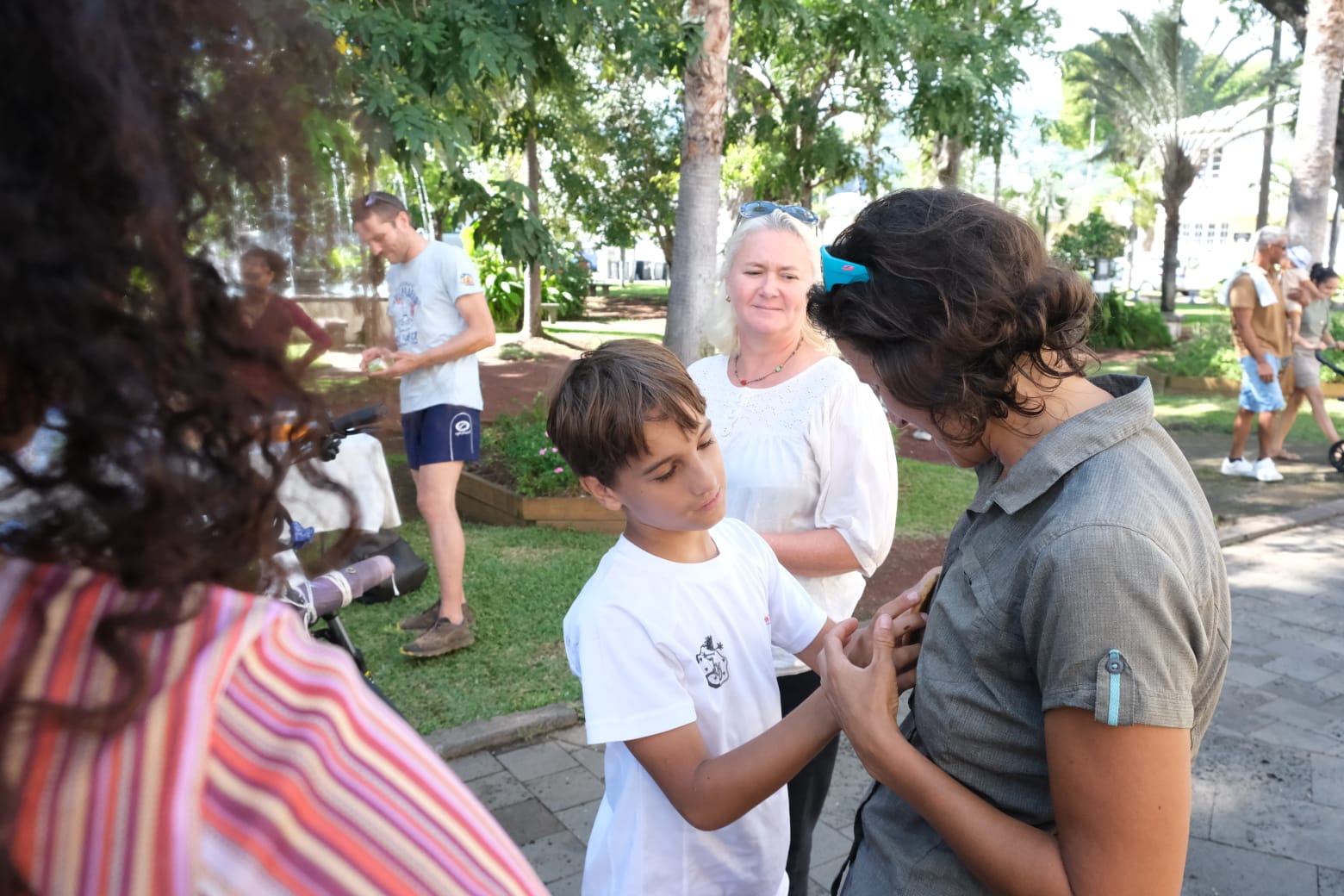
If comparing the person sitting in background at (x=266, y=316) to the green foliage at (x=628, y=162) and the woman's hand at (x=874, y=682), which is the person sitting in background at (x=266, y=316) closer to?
the woman's hand at (x=874, y=682)

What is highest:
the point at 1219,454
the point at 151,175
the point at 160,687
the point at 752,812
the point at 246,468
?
the point at 151,175

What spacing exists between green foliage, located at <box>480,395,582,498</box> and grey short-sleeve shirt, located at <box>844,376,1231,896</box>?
17.3 ft

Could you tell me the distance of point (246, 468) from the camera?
65cm

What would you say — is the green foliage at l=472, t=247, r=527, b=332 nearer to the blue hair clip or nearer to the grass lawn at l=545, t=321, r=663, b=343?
the grass lawn at l=545, t=321, r=663, b=343

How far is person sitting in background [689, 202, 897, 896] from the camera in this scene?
2465mm

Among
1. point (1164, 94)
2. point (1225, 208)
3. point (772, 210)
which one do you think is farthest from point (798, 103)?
point (1225, 208)

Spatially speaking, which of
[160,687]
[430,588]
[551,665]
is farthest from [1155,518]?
[430,588]

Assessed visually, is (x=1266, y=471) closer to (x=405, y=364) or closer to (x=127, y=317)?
(x=405, y=364)

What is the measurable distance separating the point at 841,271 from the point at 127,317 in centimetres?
113

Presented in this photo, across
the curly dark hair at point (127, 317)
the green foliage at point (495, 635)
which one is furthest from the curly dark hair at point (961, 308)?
the green foliage at point (495, 635)

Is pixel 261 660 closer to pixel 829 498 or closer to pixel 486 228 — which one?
pixel 829 498

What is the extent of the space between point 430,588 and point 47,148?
540 centimetres

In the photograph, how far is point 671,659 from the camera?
1750 mm

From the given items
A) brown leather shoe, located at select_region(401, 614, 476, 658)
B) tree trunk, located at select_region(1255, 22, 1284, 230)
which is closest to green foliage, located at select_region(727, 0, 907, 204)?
brown leather shoe, located at select_region(401, 614, 476, 658)
